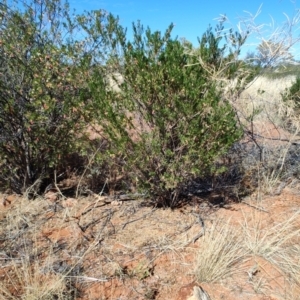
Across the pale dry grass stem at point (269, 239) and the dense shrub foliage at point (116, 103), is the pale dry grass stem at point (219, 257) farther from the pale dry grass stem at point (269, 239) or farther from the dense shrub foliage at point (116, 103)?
the dense shrub foliage at point (116, 103)

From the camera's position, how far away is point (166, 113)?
126 inches

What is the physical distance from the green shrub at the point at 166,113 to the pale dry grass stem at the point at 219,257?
0.76m

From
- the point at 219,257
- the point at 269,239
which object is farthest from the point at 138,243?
the point at 269,239

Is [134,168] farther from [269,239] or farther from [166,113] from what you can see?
[269,239]

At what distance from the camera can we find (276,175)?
4344 millimetres

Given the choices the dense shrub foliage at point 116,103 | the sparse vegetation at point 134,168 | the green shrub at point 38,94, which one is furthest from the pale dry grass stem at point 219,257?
the green shrub at point 38,94

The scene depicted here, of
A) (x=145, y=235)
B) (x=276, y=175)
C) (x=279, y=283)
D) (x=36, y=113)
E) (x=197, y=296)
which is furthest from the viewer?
(x=276, y=175)

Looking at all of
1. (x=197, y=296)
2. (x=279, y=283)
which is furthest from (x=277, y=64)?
(x=197, y=296)

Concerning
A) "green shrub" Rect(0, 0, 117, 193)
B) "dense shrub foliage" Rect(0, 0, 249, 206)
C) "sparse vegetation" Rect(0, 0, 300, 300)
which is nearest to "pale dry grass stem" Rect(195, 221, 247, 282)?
"sparse vegetation" Rect(0, 0, 300, 300)

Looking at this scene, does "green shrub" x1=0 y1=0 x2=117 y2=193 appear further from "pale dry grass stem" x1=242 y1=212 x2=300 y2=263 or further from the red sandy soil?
"pale dry grass stem" x1=242 y1=212 x2=300 y2=263

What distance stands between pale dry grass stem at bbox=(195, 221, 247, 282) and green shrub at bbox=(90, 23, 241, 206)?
0.76 m

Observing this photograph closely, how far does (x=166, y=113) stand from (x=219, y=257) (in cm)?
145

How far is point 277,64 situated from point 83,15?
9.11 feet

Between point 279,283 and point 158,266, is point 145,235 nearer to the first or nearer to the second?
point 158,266
